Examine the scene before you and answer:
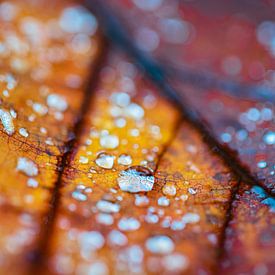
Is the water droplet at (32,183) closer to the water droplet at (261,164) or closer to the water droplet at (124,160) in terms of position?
the water droplet at (124,160)

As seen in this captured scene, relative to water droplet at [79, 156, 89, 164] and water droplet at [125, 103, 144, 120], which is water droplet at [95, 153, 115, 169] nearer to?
water droplet at [79, 156, 89, 164]

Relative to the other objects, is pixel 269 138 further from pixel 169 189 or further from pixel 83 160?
pixel 83 160

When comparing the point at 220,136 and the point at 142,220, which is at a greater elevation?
the point at 220,136

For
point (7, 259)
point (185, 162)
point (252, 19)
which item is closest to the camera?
point (7, 259)

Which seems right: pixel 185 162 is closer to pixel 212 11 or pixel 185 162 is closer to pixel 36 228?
pixel 36 228

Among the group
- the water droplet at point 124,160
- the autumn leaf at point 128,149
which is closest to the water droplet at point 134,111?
the autumn leaf at point 128,149

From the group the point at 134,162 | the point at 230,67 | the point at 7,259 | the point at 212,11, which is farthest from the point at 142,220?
the point at 212,11

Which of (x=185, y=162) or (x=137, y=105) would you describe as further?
(x=137, y=105)
